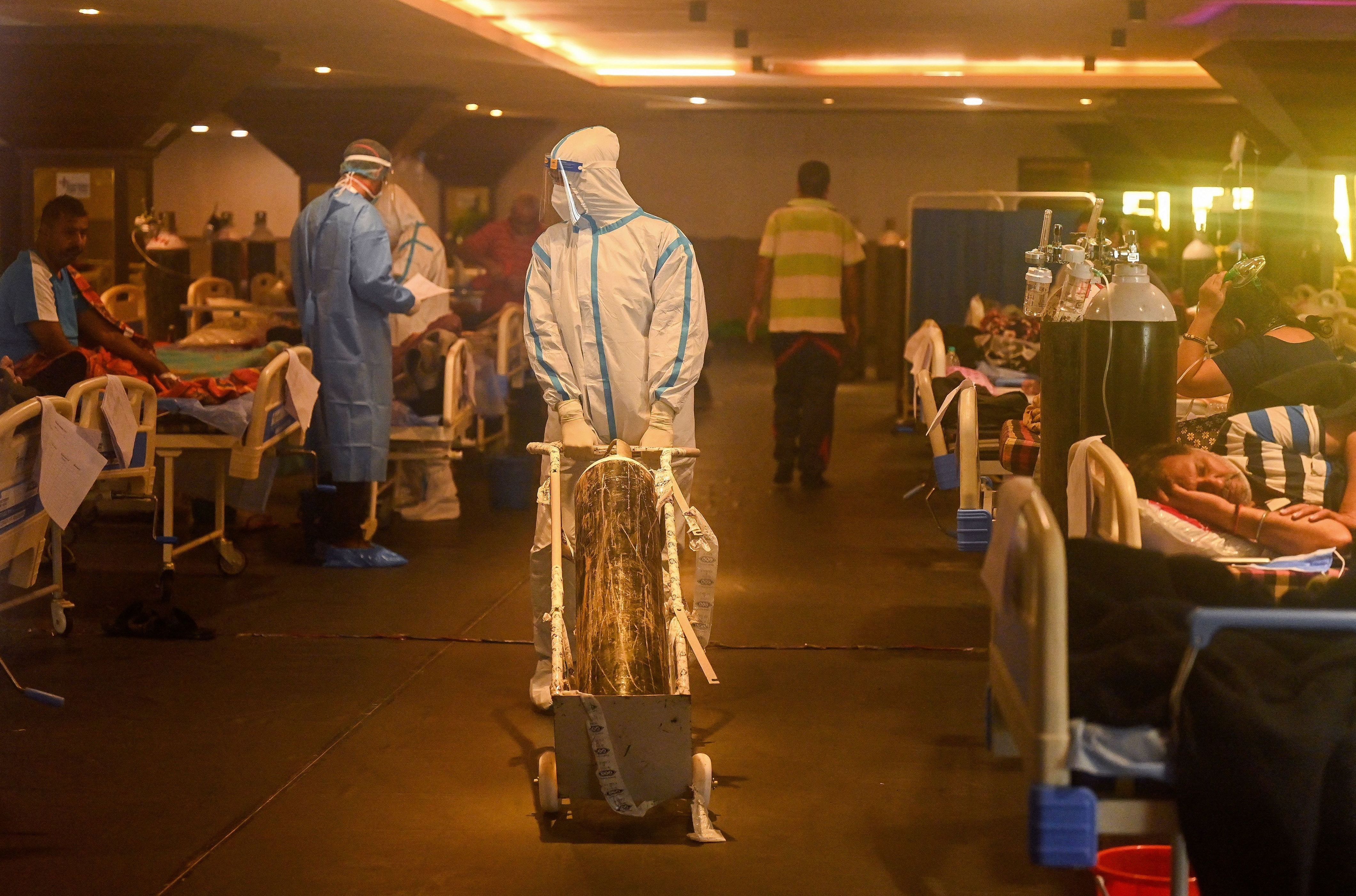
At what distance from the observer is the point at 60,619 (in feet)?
14.7

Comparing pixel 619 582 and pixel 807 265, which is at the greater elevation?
pixel 807 265

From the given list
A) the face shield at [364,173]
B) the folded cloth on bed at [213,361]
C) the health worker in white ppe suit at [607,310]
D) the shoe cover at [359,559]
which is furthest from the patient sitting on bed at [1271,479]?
the folded cloth on bed at [213,361]

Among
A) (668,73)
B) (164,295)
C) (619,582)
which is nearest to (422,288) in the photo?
(619,582)

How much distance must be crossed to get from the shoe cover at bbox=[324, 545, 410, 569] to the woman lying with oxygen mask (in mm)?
3086

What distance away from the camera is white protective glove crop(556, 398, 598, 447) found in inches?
134

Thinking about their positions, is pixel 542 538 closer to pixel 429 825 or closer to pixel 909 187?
pixel 429 825

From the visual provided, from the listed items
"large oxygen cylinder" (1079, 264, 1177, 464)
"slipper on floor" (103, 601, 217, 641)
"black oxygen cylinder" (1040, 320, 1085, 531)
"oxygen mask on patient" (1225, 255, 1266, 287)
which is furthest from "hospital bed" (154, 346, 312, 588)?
"oxygen mask on patient" (1225, 255, 1266, 287)

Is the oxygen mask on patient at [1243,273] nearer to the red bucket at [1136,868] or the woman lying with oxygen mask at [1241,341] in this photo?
the woman lying with oxygen mask at [1241,341]

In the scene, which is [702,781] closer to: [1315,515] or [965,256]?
[1315,515]

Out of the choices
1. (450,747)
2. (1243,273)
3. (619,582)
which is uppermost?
(1243,273)

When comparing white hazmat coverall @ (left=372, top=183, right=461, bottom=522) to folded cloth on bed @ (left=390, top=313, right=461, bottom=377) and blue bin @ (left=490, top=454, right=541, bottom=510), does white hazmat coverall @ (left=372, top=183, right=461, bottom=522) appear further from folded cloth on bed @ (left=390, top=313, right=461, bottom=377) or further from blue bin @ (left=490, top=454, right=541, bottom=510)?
blue bin @ (left=490, top=454, right=541, bottom=510)

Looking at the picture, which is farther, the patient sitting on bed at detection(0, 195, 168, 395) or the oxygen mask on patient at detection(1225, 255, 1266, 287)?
the patient sitting on bed at detection(0, 195, 168, 395)

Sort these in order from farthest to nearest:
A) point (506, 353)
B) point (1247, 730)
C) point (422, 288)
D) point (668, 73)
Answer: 1. point (668, 73)
2. point (506, 353)
3. point (422, 288)
4. point (1247, 730)

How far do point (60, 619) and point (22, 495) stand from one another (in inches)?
44.1
